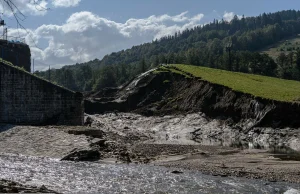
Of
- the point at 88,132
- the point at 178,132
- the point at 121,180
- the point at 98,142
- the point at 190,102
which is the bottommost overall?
the point at 121,180

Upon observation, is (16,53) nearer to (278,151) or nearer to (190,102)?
(190,102)

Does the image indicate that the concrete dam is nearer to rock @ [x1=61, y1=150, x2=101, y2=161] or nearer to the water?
rock @ [x1=61, y1=150, x2=101, y2=161]

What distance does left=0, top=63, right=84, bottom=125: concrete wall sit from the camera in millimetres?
42875

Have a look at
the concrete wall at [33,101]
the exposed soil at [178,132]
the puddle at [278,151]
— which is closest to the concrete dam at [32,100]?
the concrete wall at [33,101]

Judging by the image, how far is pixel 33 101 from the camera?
1706 inches

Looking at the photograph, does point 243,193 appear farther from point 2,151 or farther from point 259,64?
point 259,64

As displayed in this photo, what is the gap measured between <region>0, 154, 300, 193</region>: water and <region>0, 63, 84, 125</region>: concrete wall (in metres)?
16.9

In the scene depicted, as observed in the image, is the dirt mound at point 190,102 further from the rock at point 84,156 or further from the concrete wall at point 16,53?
the rock at point 84,156

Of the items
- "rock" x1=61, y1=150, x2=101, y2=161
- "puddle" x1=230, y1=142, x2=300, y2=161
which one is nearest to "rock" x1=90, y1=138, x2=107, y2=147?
"rock" x1=61, y1=150, x2=101, y2=161

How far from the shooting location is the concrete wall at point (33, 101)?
141ft

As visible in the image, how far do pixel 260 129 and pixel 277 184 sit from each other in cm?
2373

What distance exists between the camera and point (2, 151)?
105ft

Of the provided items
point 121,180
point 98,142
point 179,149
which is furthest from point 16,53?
point 121,180

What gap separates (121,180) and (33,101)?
24.0 metres
